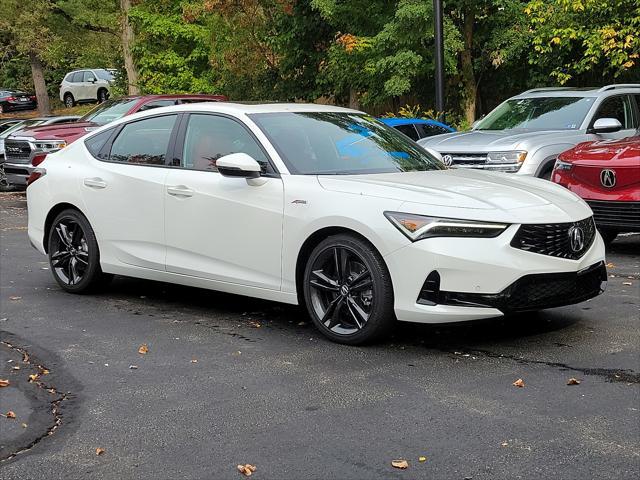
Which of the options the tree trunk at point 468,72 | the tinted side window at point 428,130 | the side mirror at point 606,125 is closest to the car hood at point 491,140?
the side mirror at point 606,125

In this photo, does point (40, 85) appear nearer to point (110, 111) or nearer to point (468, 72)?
point (468, 72)

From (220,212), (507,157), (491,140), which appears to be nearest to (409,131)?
(491,140)

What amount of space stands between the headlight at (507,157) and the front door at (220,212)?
16.7 feet

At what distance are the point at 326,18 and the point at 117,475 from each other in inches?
847

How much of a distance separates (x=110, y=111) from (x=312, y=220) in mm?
12461

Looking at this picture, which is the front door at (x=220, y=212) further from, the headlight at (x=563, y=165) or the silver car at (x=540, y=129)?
the silver car at (x=540, y=129)

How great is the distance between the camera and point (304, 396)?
544 cm

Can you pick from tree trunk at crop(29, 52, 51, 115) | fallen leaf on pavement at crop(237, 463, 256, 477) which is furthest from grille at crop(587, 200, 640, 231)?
tree trunk at crop(29, 52, 51, 115)

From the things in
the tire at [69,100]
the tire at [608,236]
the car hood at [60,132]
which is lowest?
the tire at [608,236]

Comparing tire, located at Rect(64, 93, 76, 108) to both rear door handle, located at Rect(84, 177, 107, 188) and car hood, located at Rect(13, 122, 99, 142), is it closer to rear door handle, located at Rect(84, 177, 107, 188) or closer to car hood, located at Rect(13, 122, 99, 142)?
car hood, located at Rect(13, 122, 99, 142)

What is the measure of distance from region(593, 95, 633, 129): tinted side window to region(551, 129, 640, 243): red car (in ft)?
7.91

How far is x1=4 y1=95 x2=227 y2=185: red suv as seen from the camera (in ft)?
58.1

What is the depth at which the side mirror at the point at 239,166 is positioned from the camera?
682 centimetres

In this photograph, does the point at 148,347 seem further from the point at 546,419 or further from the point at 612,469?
the point at 612,469
